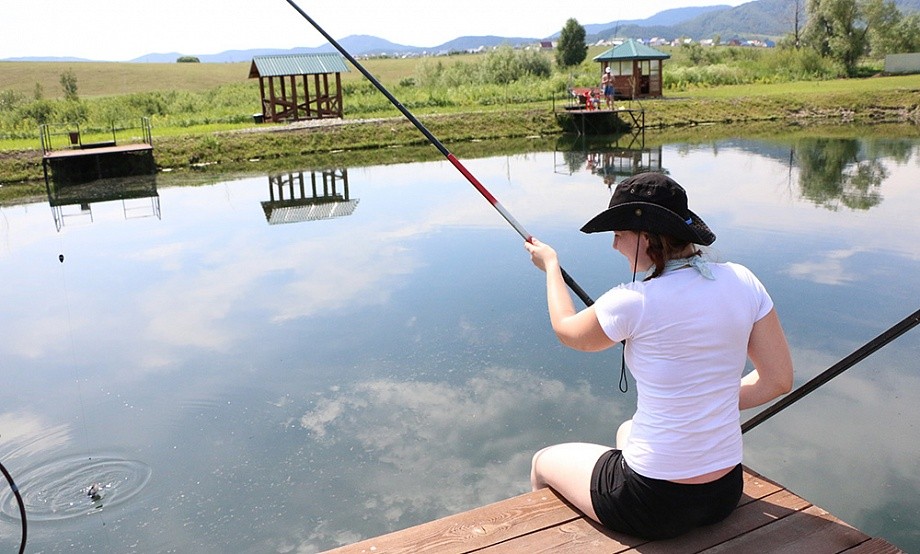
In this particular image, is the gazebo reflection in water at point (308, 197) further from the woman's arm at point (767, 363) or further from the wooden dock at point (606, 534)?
the woman's arm at point (767, 363)

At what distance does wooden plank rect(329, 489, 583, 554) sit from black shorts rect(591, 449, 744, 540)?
0.18 m

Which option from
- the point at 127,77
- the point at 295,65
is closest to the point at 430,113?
the point at 295,65

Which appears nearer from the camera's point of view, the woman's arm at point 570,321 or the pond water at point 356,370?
the woman's arm at point 570,321

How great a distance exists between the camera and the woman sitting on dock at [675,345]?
193cm

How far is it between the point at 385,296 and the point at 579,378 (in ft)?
8.04

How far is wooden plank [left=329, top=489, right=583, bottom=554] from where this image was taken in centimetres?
222

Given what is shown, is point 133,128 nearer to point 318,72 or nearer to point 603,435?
point 318,72

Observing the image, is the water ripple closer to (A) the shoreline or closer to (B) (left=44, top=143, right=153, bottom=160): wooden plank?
(A) the shoreline

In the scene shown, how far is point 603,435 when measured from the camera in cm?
423

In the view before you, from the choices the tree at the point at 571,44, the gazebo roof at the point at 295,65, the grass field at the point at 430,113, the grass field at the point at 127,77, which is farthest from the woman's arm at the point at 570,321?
the tree at the point at 571,44

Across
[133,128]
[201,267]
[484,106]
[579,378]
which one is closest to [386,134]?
[484,106]

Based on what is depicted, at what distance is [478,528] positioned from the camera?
2301mm

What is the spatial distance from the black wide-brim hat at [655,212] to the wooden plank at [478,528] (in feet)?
2.81

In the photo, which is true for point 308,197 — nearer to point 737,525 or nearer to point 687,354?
point 737,525
